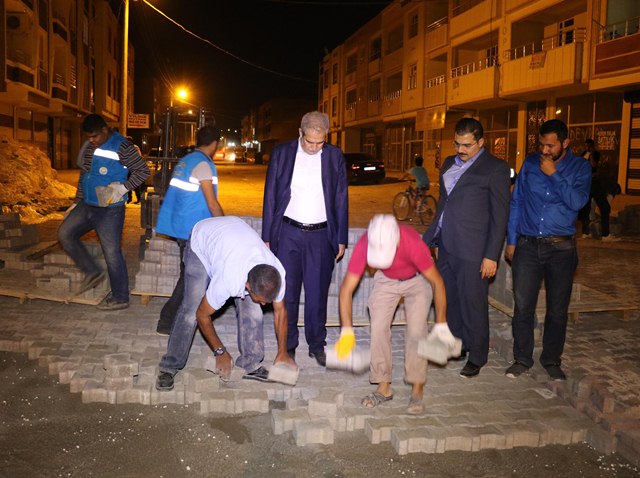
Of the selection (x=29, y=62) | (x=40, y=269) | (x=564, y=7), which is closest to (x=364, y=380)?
(x=40, y=269)

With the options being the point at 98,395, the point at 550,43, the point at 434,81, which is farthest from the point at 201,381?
the point at 434,81

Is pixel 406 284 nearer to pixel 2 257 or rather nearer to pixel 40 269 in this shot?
pixel 40 269

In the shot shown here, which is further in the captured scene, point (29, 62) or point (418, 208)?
point (29, 62)

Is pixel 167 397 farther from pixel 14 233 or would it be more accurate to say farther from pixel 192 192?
pixel 14 233

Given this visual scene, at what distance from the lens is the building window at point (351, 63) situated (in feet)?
167

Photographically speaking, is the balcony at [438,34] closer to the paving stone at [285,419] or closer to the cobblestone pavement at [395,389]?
the cobblestone pavement at [395,389]

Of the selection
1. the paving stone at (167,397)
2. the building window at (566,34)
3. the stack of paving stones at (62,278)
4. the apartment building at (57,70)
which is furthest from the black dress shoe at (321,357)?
the apartment building at (57,70)

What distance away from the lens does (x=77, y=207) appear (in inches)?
259

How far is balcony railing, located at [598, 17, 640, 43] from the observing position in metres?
19.1

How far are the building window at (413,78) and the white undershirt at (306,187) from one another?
3211 centimetres

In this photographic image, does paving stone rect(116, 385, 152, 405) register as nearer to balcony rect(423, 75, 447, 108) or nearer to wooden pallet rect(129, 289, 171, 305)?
wooden pallet rect(129, 289, 171, 305)

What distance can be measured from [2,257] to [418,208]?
994 centimetres

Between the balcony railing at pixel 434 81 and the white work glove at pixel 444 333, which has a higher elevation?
the balcony railing at pixel 434 81

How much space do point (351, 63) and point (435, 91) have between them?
2097 cm
